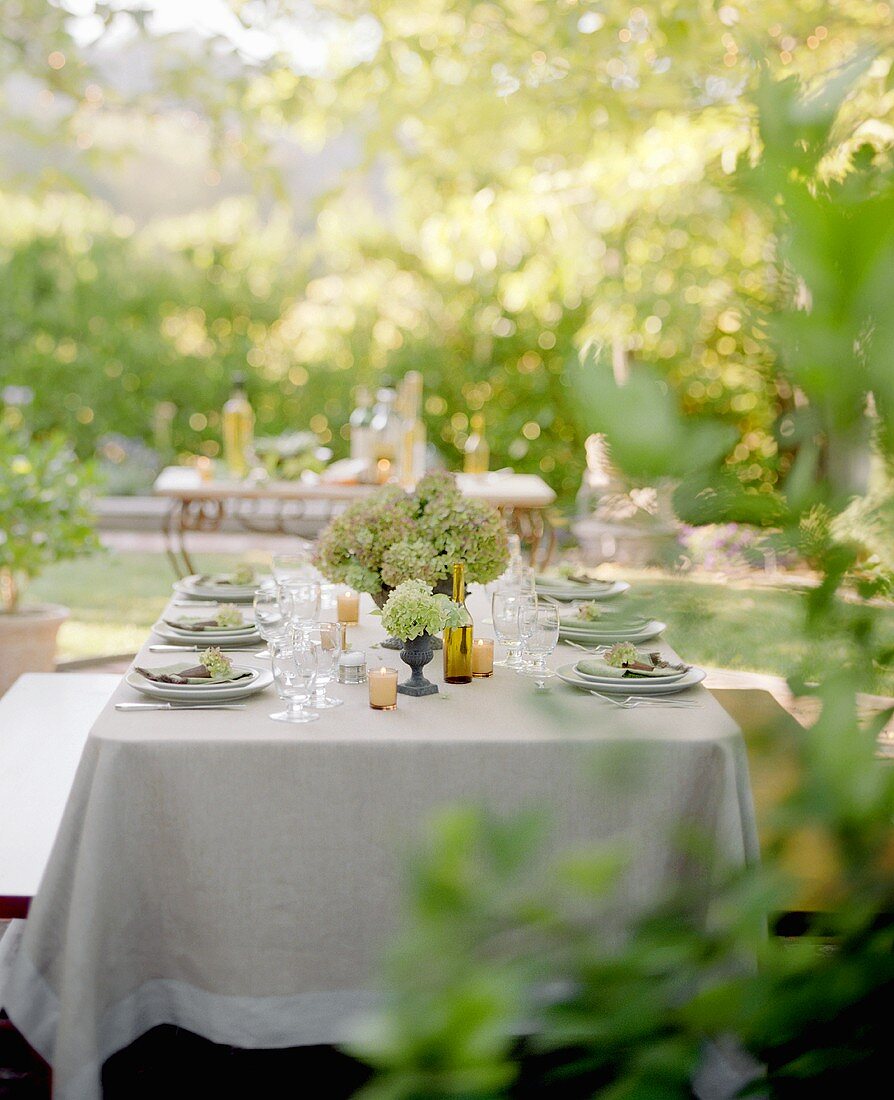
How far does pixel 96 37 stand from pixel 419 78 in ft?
5.80

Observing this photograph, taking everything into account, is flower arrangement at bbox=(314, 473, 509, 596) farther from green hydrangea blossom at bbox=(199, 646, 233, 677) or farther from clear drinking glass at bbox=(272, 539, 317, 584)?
clear drinking glass at bbox=(272, 539, 317, 584)

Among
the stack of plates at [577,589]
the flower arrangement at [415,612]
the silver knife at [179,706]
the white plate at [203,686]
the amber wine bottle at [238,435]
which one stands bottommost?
the silver knife at [179,706]

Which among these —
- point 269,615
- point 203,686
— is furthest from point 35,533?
point 203,686

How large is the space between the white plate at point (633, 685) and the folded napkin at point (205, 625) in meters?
0.80

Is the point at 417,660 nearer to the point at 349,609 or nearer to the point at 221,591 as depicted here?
the point at 349,609

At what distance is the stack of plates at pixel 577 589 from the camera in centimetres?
314

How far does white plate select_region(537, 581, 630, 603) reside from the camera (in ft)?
10.3

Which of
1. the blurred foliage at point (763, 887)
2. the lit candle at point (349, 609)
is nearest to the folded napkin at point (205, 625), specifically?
the lit candle at point (349, 609)

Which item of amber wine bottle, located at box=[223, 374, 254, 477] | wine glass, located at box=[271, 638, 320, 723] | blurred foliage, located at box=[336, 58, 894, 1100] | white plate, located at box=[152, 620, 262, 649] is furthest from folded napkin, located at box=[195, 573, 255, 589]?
blurred foliage, located at box=[336, 58, 894, 1100]

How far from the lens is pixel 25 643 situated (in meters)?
4.18

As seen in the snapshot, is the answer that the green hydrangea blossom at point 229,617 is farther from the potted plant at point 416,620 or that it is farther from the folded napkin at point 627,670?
the folded napkin at point 627,670

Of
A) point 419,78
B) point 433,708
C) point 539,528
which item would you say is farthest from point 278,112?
point 433,708

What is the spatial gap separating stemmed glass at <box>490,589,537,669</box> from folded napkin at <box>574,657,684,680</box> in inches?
6.2

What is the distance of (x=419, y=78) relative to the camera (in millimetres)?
6402
